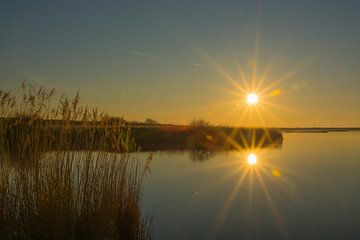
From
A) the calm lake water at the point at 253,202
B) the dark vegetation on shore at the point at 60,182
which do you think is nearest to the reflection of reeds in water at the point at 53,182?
the dark vegetation on shore at the point at 60,182

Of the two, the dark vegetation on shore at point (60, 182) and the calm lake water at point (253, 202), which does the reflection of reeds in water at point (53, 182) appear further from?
the calm lake water at point (253, 202)

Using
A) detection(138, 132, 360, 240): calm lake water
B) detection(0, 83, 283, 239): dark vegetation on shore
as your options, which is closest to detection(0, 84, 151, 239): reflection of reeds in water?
detection(0, 83, 283, 239): dark vegetation on shore

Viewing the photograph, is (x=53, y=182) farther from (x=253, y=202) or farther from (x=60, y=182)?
(x=253, y=202)

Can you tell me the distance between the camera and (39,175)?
3.46 m

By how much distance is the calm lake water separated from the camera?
5.38 m

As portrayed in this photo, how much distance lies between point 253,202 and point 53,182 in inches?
191

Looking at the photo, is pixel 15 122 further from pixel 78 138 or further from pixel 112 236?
pixel 112 236

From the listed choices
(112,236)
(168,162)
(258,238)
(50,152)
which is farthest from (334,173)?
(50,152)

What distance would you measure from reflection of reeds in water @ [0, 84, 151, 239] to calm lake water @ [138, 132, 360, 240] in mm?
1545

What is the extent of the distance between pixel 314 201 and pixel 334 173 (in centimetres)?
440

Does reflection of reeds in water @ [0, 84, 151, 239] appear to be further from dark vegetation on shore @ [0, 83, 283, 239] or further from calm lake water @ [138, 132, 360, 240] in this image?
calm lake water @ [138, 132, 360, 240]

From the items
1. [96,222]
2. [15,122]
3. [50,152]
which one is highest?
[15,122]

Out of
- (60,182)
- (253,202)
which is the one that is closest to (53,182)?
(60,182)

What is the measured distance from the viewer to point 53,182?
3.46 metres
